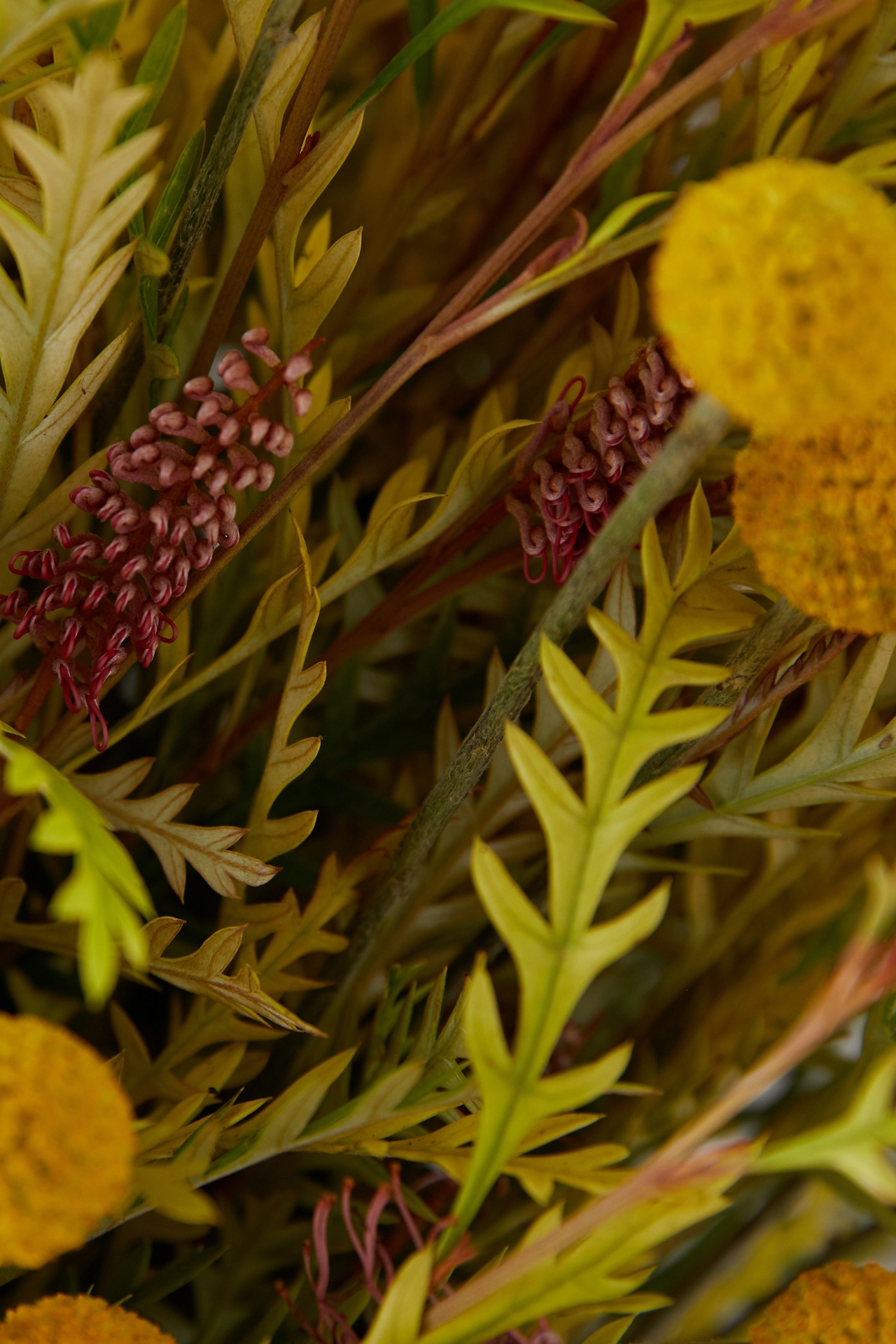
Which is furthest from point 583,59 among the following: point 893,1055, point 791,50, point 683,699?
point 893,1055

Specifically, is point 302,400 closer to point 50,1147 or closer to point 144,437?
point 144,437

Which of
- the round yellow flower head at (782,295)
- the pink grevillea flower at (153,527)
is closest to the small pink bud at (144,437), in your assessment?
the pink grevillea flower at (153,527)

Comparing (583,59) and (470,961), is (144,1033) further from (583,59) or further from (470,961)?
(583,59)

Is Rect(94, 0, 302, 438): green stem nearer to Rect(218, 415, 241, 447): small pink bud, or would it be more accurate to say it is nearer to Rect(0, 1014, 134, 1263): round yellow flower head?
Rect(218, 415, 241, 447): small pink bud

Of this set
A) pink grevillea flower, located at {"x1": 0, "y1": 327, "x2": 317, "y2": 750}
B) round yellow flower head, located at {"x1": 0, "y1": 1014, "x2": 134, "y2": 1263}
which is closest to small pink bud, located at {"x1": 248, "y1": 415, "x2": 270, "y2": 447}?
pink grevillea flower, located at {"x1": 0, "y1": 327, "x2": 317, "y2": 750}

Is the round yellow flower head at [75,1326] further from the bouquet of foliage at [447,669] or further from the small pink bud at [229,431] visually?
the small pink bud at [229,431]
